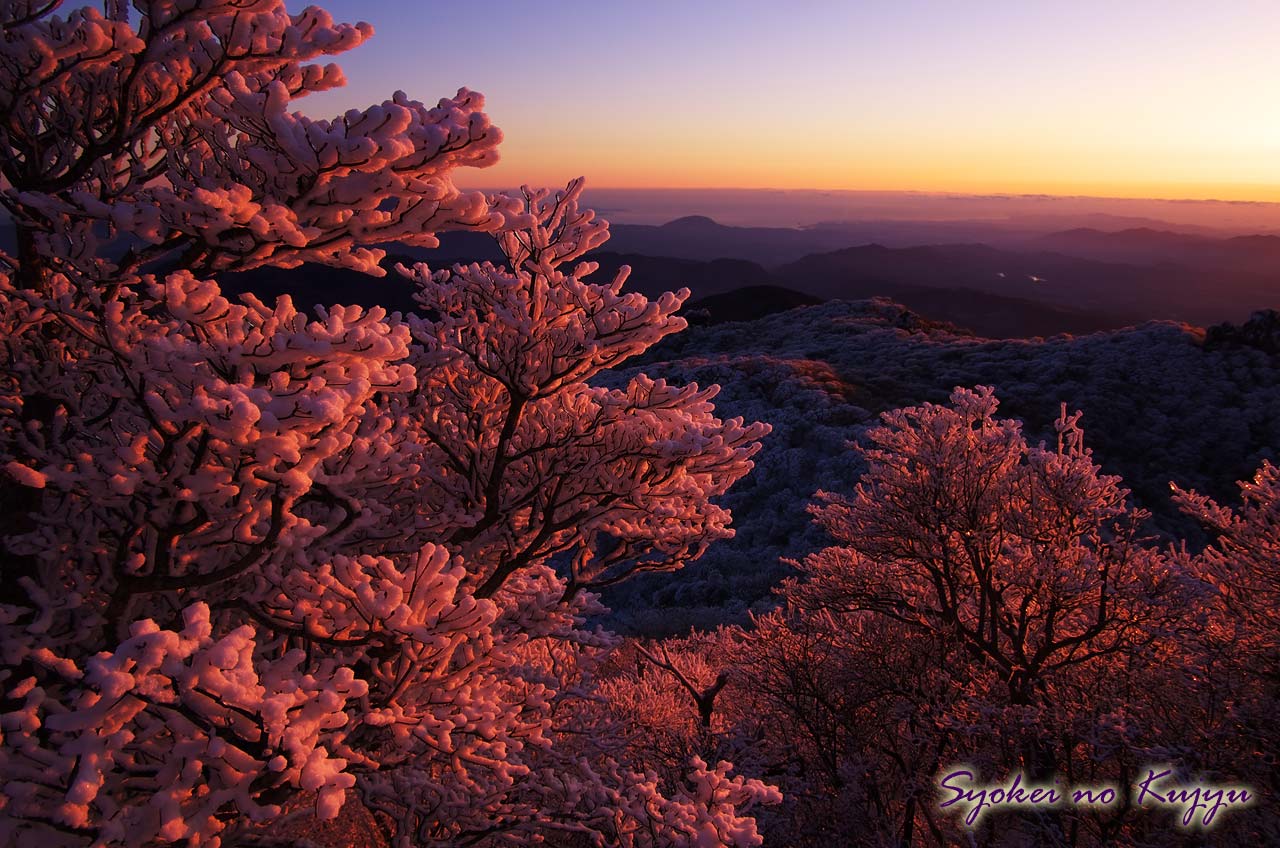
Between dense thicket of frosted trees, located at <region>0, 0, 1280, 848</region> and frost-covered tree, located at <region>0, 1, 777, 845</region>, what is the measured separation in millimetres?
27

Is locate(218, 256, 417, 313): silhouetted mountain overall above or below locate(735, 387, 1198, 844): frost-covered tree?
above

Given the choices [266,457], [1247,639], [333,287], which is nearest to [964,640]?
[1247,639]

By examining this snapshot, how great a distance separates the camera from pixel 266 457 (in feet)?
8.91

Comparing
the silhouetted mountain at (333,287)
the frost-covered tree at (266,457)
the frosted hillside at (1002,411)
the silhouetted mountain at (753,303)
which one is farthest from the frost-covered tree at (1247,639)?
the silhouetted mountain at (333,287)

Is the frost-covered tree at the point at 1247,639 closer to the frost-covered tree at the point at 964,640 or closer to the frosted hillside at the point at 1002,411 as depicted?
the frost-covered tree at the point at 964,640

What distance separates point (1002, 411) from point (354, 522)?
39582 mm

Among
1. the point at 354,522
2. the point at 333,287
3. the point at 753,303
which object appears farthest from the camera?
the point at 333,287

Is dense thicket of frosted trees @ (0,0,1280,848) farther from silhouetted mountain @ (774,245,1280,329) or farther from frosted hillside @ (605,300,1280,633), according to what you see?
silhouetted mountain @ (774,245,1280,329)

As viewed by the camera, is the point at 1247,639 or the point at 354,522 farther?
the point at 1247,639

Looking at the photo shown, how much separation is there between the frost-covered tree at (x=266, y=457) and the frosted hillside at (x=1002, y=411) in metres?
19.5

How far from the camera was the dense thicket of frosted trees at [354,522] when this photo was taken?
9.46ft

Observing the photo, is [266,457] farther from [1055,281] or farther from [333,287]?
[1055,281]

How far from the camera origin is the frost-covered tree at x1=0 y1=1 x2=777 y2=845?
2812mm

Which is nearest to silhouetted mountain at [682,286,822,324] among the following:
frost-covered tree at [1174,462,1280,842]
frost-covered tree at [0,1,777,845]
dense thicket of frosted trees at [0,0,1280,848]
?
frost-covered tree at [1174,462,1280,842]
